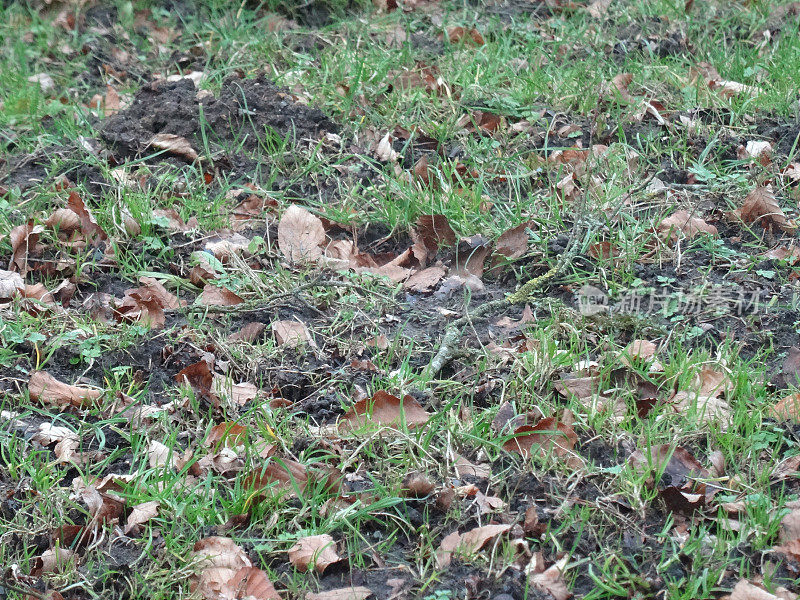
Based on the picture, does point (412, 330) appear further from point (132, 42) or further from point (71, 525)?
point (132, 42)

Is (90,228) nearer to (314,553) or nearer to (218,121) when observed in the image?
(218,121)

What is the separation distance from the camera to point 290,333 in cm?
292

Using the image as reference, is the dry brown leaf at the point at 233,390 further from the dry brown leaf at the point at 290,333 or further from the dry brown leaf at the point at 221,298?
the dry brown leaf at the point at 221,298

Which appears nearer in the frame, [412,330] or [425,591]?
[425,591]

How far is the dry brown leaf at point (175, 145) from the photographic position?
3.91 m

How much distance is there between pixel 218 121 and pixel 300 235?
976mm

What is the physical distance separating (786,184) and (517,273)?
1270 millimetres

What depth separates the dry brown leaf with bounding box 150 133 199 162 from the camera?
3910mm

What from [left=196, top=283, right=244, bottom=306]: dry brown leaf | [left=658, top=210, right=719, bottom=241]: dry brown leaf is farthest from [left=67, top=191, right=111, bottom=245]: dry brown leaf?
[left=658, top=210, right=719, bottom=241]: dry brown leaf

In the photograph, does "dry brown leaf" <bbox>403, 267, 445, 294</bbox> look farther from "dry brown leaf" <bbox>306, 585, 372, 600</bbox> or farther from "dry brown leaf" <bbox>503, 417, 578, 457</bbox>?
"dry brown leaf" <bbox>306, 585, 372, 600</bbox>

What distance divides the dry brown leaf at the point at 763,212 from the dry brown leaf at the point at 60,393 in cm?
256

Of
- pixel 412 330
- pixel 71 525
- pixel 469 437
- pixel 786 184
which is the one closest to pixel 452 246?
pixel 412 330

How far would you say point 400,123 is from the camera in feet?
13.3

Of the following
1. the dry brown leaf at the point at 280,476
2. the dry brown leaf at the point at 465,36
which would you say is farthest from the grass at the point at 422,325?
the dry brown leaf at the point at 465,36
